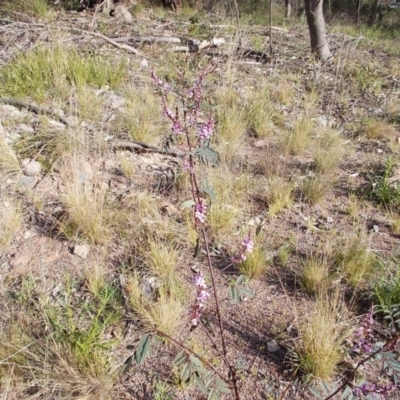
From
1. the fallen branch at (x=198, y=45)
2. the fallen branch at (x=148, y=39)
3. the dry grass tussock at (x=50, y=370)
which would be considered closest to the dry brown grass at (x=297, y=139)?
the dry grass tussock at (x=50, y=370)

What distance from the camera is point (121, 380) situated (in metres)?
1.58

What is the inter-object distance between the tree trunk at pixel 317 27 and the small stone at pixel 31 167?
15.0 ft

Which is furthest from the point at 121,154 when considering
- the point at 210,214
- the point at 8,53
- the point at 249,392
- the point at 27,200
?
the point at 8,53

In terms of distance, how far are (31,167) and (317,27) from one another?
4666mm

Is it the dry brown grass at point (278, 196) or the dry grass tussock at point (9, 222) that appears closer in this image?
the dry grass tussock at point (9, 222)

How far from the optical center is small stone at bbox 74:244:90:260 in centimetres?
216

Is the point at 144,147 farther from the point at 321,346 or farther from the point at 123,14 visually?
the point at 123,14

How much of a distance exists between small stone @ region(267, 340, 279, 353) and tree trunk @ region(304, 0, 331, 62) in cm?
491

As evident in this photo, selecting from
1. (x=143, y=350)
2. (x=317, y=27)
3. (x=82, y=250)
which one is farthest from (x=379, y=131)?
(x=143, y=350)

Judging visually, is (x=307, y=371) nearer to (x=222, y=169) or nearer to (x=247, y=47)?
(x=222, y=169)

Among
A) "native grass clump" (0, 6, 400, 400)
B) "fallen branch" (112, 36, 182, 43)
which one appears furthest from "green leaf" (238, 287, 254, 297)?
"fallen branch" (112, 36, 182, 43)

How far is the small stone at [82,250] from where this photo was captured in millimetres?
2163

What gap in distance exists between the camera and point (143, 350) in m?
0.98

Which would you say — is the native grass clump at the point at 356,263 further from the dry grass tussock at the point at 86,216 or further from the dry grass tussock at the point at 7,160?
the dry grass tussock at the point at 7,160
